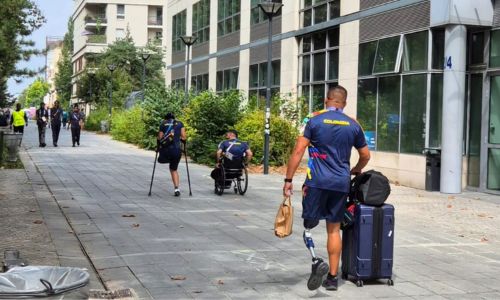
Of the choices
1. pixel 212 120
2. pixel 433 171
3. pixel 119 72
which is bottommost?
pixel 433 171

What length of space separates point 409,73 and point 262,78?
11.8 metres

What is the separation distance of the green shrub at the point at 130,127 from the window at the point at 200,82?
4.24 m

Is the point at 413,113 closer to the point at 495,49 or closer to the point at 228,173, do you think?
the point at 495,49

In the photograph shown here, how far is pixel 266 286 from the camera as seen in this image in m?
6.24

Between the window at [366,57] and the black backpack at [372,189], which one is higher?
the window at [366,57]

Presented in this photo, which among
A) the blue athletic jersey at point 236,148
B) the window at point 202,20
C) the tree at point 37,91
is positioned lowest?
the blue athletic jersey at point 236,148

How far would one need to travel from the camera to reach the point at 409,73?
16.7 m

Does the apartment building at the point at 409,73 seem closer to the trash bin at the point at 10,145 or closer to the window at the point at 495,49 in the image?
the window at the point at 495,49

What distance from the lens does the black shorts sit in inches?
233

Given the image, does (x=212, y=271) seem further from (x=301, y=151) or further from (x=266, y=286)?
(x=301, y=151)

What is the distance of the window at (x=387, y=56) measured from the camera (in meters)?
17.3

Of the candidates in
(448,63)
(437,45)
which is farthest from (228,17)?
(448,63)

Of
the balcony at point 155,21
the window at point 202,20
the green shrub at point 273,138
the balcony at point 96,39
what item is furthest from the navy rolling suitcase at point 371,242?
the balcony at point 155,21

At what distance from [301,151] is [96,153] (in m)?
19.5
